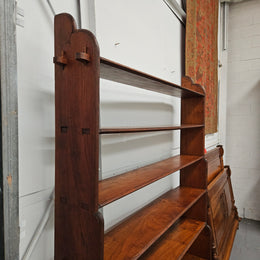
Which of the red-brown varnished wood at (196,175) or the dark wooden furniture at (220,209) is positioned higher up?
the red-brown varnished wood at (196,175)

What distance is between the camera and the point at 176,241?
4.93 feet

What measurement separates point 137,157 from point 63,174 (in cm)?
77

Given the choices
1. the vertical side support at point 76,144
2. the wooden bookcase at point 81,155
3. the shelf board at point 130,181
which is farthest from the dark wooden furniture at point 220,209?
the vertical side support at point 76,144

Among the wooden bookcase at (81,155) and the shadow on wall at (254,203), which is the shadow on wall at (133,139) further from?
the shadow on wall at (254,203)

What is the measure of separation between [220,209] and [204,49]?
1.80 m

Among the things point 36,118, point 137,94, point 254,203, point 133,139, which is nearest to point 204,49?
point 137,94

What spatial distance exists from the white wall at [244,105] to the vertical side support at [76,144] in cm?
328

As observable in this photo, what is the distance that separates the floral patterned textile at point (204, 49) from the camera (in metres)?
2.13

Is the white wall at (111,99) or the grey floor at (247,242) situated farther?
the grey floor at (247,242)

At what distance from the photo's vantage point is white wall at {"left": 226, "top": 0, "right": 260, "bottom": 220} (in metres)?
3.37

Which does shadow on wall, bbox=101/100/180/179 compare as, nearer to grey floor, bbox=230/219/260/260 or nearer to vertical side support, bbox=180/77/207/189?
vertical side support, bbox=180/77/207/189

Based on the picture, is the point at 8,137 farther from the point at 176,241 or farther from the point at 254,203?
the point at 254,203

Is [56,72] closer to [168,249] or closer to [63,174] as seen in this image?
[63,174]

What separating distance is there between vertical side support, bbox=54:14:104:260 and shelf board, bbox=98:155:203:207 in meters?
0.09
